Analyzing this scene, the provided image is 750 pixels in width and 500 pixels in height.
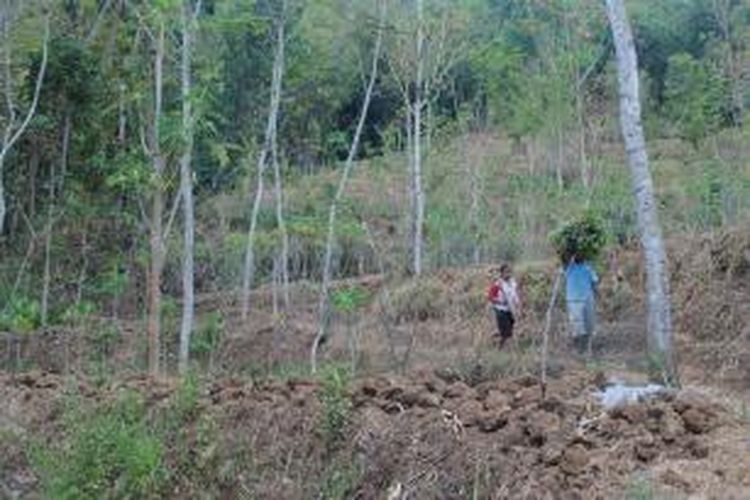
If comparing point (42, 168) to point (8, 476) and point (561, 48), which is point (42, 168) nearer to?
point (8, 476)

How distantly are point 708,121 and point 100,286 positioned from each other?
18.2 meters

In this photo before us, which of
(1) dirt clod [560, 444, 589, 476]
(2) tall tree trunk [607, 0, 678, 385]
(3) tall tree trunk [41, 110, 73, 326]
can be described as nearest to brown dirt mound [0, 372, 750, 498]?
(1) dirt clod [560, 444, 589, 476]

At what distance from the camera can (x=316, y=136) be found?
34688 mm

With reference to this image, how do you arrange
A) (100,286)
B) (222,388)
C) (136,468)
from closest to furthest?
(136,468) < (222,388) < (100,286)

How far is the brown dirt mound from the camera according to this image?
677 cm

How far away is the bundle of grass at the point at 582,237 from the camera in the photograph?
1590 centimetres

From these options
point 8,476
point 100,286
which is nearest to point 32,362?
point 100,286

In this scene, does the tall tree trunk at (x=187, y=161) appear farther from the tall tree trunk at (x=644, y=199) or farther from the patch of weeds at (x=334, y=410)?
the patch of weeds at (x=334, y=410)

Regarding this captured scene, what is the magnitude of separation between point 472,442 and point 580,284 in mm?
6650

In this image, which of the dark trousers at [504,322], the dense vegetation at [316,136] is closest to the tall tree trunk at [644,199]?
the dark trousers at [504,322]

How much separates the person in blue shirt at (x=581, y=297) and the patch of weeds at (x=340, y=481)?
255 inches

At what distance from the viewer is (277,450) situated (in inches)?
323

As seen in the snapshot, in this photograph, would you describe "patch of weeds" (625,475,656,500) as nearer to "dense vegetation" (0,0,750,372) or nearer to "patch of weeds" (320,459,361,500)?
"patch of weeds" (320,459,361,500)

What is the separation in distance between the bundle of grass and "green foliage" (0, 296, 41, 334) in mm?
7683
